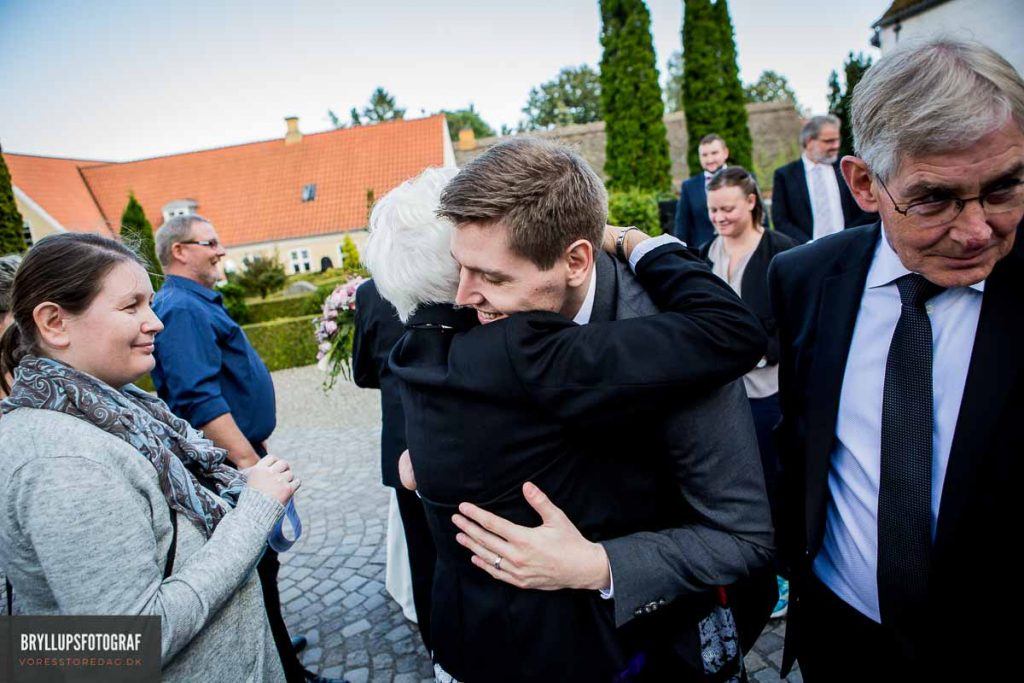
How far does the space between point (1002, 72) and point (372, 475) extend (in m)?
6.41

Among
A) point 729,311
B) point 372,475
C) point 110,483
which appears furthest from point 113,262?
point 372,475

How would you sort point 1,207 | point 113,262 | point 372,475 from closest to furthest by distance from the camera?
1. point 113,262
2. point 372,475
3. point 1,207

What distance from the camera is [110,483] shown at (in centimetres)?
151

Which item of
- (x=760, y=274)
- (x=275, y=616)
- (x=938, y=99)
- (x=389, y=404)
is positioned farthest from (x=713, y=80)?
(x=275, y=616)

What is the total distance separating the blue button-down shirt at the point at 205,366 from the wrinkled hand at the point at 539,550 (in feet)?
7.59

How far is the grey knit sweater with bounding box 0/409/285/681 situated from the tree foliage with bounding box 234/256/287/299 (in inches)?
751

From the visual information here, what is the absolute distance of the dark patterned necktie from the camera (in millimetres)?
1420

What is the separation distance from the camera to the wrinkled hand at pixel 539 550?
4.24 feet

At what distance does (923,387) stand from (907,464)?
20 centimetres

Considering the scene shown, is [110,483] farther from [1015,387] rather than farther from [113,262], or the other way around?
[1015,387]

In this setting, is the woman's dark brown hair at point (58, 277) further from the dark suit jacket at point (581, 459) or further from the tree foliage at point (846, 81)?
the tree foliage at point (846, 81)

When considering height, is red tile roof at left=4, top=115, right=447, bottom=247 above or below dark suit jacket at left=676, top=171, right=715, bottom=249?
above

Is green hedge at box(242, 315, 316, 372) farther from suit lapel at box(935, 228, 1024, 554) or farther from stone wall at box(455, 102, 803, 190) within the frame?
stone wall at box(455, 102, 803, 190)

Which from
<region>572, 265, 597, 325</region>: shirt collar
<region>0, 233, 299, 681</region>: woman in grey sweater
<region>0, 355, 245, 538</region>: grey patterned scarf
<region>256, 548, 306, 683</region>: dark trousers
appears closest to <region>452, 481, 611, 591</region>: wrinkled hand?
<region>572, 265, 597, 325</region>: shirt collar
